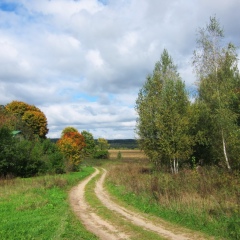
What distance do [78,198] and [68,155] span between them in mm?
35053

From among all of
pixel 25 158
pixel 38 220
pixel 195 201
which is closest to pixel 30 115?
pixel 25 158

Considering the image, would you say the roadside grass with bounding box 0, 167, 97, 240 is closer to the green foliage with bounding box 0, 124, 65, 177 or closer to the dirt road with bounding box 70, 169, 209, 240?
the dirt road with bounding box 70, 169, 209, 240

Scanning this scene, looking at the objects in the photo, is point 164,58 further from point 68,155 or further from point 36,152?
point 68,155


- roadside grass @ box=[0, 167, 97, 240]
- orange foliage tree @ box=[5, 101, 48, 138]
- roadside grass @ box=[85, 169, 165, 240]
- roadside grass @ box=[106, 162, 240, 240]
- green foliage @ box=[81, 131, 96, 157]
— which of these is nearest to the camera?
roadside grass @ box=[85, 169, 165, 240]

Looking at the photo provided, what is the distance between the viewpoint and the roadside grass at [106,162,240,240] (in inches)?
413

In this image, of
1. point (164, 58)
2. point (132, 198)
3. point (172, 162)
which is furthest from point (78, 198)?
point (164, 58)

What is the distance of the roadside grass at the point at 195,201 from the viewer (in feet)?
34.4

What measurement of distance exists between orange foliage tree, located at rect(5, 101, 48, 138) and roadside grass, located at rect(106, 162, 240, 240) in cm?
5975

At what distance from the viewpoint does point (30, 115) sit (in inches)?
2960

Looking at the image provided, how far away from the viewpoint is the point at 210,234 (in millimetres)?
9680

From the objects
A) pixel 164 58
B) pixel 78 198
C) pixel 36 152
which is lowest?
pixel 78 198

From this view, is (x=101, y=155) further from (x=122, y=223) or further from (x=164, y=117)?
(x=122, y=223)

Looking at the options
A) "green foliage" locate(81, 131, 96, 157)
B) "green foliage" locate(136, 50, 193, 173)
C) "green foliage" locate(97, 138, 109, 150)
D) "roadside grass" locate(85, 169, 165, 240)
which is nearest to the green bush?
"green foliage" locate(81, 131, 96, 157)

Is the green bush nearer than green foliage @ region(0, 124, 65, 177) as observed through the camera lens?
No
